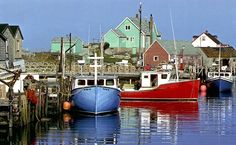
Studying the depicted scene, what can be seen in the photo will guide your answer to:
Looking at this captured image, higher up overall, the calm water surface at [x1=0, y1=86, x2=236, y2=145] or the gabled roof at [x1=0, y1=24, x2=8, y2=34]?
the gabled roof at [x1=0, y1=24, x2=8, y2=34]

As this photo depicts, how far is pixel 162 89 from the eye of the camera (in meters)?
57.7

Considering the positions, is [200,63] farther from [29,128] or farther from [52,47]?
[29,128]

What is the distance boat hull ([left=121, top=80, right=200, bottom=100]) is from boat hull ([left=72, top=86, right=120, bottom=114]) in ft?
46.7

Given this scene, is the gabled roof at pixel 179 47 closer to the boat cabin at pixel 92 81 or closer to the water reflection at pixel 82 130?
the boat cabin at pixel 92 81

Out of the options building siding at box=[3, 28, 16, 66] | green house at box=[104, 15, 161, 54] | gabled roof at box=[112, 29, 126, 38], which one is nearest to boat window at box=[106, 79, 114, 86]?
building siding at box=[3, 28, 16, 66]

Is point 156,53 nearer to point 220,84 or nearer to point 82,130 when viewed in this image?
point 220,84

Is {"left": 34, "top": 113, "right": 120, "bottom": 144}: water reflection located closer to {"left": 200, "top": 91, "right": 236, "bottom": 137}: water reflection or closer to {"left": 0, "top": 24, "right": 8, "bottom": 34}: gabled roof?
{"left": 200, "top": 91, "right": 236, "bottom": 137}: water reflection

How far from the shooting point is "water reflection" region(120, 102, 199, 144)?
32625 mm

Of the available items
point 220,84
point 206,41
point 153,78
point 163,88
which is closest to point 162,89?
point 163,88

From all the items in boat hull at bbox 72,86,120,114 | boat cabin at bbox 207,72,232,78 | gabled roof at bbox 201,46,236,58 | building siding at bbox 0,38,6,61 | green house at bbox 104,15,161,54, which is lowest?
boat hull at bbox 72,86,120,114

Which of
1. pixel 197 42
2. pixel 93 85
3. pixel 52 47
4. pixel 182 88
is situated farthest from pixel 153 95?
pixel 197 42

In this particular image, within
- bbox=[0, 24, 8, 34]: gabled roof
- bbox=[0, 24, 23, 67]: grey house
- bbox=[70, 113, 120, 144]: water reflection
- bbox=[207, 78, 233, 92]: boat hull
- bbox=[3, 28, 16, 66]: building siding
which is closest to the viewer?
bbox=[70, 113, 120, 144]: water reflection

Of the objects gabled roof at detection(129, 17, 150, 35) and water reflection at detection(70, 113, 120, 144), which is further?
gabled roof at detection(129, 17, 150, 35)

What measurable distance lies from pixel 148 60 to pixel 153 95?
156ft
